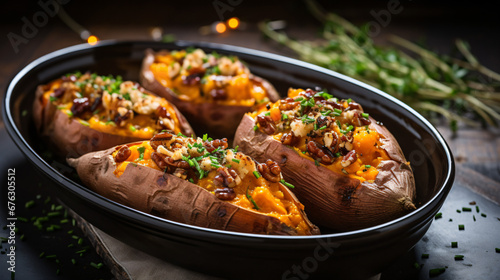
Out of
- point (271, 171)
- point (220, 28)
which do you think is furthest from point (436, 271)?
point (220, 28)

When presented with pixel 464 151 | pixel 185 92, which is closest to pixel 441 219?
pixel 464 151

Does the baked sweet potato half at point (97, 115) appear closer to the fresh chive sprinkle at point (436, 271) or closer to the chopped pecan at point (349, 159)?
the chopped pecan at point (349, 159)

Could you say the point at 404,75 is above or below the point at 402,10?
below

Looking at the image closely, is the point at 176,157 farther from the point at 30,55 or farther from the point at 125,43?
the point at 30,55

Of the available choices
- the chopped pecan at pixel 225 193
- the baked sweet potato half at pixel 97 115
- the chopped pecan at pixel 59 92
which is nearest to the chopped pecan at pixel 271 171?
the chopped pecan at pixel 225 193

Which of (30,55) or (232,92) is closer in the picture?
(232,92)

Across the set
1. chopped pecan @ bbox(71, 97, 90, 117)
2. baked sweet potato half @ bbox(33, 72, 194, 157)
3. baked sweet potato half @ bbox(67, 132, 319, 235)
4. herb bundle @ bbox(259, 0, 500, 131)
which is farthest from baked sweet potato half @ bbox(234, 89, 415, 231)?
herb bundle @ bbox(259, 0, 500, 131)

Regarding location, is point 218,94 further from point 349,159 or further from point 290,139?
point 349,159
